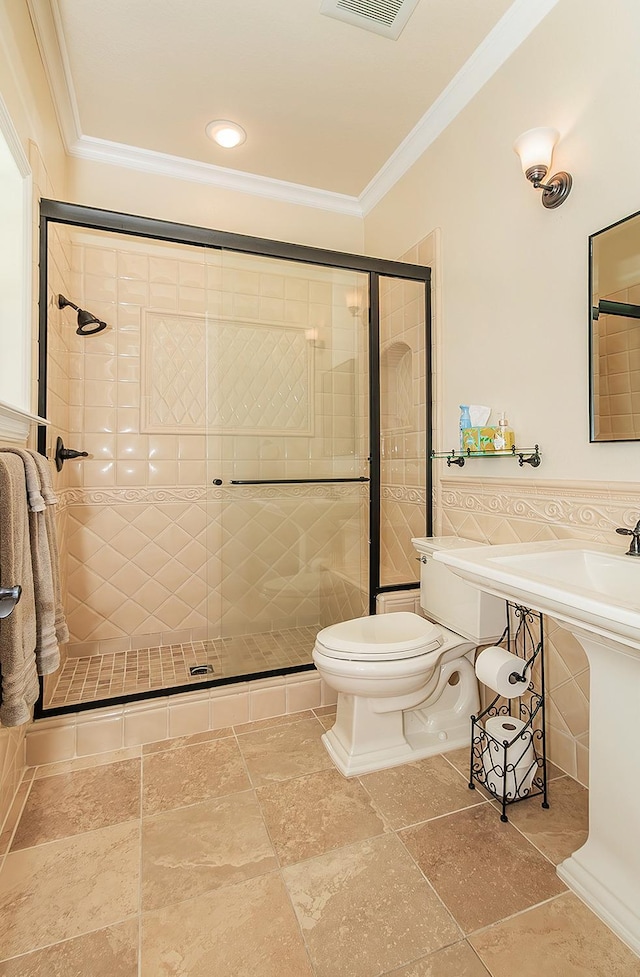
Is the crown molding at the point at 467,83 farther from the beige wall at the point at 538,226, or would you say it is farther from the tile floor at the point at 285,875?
the tile floor at the point at 285,875

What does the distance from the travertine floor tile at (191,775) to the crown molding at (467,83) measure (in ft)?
9.47

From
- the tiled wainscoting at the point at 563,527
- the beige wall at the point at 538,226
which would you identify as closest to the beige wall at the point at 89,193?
the beige wall at the point at 538,226

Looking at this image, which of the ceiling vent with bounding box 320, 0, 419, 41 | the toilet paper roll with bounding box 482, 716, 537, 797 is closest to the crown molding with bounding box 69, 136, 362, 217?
the ceiling vent with bounding box 320, 0, 419, 41

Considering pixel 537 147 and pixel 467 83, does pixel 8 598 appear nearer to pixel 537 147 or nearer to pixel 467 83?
pixel 537 147

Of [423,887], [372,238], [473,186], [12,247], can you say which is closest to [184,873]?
[423,887]

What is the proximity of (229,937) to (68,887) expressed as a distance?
47 cm

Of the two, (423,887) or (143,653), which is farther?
(143,653)

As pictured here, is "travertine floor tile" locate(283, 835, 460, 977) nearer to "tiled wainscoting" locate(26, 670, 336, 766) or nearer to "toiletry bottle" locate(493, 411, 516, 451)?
"tiled wainscoting" locate(26, 670, 336, 766)

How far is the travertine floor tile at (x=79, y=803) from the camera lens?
149 cm

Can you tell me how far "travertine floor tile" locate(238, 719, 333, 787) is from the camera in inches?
69.4

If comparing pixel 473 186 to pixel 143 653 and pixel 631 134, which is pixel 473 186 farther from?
pixel 143 653

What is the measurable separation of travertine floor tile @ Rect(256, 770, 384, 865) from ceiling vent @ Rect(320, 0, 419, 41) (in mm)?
2746

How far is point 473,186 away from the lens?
211cm

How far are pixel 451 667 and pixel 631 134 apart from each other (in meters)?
1.86
